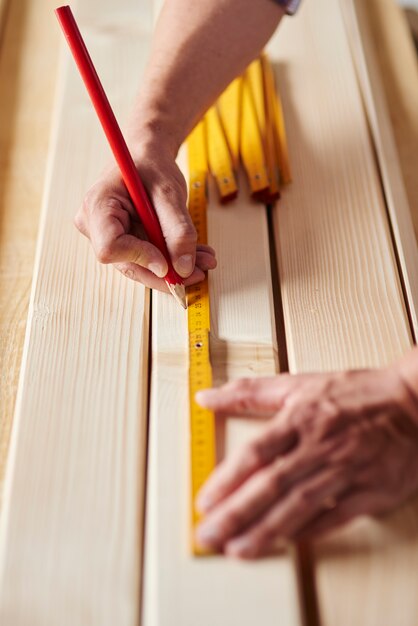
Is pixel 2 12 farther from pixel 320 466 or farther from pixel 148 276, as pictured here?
pixel 320 466

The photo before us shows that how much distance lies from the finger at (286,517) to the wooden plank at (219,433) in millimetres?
35

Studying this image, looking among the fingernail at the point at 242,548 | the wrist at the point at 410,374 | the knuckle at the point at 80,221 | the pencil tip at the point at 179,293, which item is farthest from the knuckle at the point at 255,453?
the knuckle at the point at 80,221

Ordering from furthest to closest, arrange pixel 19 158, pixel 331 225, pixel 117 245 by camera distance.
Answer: pixel 19 158
pixel 331 225
pixel 117 245

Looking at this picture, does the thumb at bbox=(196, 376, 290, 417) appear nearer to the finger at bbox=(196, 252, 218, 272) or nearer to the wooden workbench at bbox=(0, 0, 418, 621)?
the finger at bbox=(196, 252, 218, 272)

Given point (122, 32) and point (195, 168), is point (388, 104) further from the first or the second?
point (122, 32)

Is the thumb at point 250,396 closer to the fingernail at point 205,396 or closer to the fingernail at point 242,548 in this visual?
the fingernail at point 205,396

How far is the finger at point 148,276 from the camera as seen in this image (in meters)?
1.22

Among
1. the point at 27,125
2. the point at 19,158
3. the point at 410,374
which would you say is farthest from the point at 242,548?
the point at 27,125

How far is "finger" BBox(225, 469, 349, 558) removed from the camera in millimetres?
874

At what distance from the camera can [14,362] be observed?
1248 mm

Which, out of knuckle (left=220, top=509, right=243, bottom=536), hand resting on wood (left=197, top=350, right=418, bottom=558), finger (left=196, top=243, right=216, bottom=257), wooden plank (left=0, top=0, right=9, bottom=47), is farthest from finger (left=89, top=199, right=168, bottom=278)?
wooden plank (left=0, top=0, right=9, bottom=47)

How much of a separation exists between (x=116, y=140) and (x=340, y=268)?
518 millimetres

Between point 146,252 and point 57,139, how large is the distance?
1.96 ft

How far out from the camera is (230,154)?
1.48 meters
